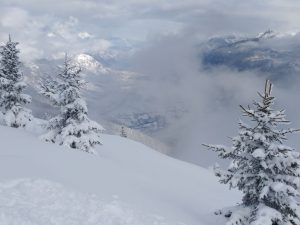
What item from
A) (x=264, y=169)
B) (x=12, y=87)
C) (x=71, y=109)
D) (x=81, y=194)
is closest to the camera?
(x=264, y=169)

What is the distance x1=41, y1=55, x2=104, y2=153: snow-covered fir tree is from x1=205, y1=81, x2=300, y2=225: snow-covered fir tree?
56.9ft

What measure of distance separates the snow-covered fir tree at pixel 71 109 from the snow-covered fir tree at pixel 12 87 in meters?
4.78

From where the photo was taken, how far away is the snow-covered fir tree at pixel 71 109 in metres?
31.5

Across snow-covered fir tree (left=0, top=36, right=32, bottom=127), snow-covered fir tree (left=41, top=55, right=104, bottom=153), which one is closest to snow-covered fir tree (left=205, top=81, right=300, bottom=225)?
snow-covered fir tree (left=41, top=55, right=104, bottom=153)

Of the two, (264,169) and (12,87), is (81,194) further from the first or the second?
(12,87)

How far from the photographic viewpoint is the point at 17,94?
3703 centimetres

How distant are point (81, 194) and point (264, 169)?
740 centimetres

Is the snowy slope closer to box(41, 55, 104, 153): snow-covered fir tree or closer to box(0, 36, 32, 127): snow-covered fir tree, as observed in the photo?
box(41, 55, 104, 153): snow-covered fir tree

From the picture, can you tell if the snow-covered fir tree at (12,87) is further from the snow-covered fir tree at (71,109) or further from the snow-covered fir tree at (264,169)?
Result: the snow-covered fir tree at (264,169)

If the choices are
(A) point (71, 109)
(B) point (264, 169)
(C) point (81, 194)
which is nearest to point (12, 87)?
(A) point (71, 109)

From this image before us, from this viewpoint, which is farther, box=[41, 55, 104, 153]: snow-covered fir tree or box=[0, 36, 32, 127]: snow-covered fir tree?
box=[0, 36, 32, 127]: snow-covered fir tree

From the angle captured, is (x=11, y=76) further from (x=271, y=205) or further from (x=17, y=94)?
(x=271, y=205)

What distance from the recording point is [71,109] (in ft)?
104

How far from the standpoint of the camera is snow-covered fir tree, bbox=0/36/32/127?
35594mm
